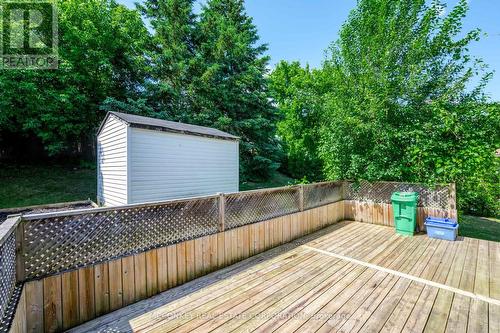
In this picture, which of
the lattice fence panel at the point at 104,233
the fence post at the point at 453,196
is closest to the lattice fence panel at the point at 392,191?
the fence post at the point at 453,196

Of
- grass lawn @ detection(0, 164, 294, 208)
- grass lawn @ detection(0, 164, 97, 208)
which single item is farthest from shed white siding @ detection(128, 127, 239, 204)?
grass lawn @ detection(0, 164, 97, 208)

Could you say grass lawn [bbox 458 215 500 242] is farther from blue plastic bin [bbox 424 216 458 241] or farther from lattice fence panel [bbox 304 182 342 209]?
lattice fence panel [bbox 304 182 342 209]

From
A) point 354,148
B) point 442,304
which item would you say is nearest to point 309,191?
point 354,148

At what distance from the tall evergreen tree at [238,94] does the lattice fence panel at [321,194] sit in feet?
16.4

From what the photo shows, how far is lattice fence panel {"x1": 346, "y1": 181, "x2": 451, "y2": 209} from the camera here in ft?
18.0

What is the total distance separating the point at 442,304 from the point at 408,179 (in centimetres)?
426

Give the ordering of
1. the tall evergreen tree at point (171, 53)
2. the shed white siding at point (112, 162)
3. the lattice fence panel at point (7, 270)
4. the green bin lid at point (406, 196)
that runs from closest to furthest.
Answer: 1. the lattice fence panel at point (7, 270)
2. the green bin lid at point (406, 196)
3. the shed white siding at point (112, 162)
4. the tall evergreen tree at point (171, 53)

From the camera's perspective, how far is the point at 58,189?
33.3 ft

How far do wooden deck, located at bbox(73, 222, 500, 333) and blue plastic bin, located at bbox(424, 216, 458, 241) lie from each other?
22.0 inches

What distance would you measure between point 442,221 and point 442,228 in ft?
0.58

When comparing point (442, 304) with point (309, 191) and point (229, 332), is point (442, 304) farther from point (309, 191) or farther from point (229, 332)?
point (309, 191)

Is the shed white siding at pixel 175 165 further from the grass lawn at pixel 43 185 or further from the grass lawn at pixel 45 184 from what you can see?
the grass lawn at pixel 43 185

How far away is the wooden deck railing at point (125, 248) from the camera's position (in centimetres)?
224

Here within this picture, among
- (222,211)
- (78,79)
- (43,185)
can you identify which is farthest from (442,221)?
(78,79)
